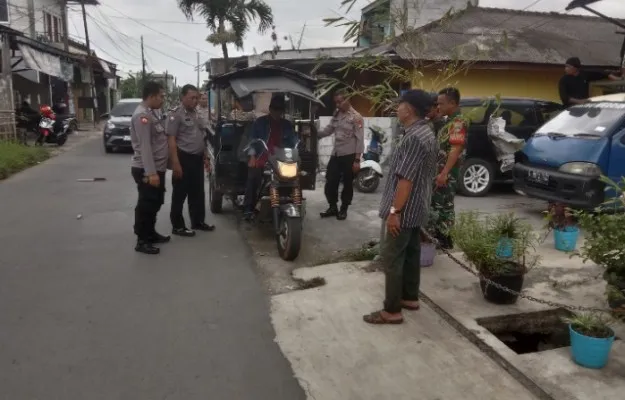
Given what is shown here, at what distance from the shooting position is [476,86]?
46.9 feet

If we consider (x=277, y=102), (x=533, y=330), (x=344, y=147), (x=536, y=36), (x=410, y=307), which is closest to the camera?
(x=533, y=330)

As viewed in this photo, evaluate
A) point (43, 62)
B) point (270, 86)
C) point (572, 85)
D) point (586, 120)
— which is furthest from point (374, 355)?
point (43, 62)

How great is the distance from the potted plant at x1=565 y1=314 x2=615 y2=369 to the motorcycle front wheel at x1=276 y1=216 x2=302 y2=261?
9.41 feet

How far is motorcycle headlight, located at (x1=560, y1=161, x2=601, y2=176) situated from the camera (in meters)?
6.88

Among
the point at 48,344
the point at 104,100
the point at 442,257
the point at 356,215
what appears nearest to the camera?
the point at 48,344

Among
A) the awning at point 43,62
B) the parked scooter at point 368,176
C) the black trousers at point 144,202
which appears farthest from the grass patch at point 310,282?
the awning at point 43,62

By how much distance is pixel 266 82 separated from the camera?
640cm

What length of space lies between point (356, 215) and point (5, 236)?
182 inches

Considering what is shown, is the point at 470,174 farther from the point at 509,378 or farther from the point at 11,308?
the point at 11,308

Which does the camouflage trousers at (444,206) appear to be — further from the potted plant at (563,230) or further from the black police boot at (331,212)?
the black police boot at (331,212)

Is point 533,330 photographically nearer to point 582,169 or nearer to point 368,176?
point 582,169

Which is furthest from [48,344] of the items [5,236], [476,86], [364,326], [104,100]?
[104,100]

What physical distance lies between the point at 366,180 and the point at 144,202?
16.0 feet

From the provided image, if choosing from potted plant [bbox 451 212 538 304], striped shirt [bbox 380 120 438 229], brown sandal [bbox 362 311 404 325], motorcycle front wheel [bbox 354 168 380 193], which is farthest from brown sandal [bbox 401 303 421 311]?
motorcycle front wheel [bbox 354 168 380 193]
